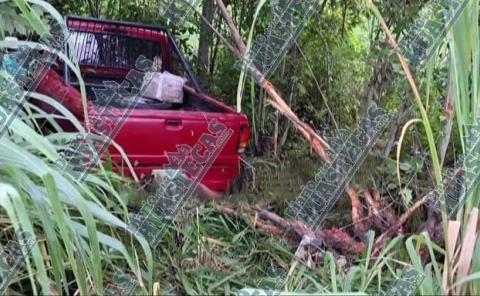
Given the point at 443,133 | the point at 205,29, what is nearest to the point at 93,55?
the point at 205,29

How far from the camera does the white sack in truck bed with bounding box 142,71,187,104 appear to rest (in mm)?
4188

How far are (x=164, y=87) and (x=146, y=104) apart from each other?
41cm

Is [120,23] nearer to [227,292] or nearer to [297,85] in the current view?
[297,85]

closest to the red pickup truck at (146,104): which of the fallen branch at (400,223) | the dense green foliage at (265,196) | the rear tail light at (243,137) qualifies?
the rear tail light at (243,137)

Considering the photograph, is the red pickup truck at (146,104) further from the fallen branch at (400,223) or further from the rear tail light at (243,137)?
the fallen branch at (400,223)

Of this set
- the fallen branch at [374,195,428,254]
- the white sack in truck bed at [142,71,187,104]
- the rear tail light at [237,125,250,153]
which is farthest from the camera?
the white sack in truck bed at [142,71,187,104]

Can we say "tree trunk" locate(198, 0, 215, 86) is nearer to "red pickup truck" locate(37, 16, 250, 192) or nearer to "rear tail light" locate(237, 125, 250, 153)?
"red pickup truck" locate(37, 16, 250, 192)

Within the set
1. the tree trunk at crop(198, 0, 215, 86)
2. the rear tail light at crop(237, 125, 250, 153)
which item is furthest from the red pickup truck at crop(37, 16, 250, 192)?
the tree trunk at crop(198, 0, 215, 86)

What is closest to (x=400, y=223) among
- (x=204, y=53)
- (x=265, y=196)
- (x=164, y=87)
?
(x=265, y=196)

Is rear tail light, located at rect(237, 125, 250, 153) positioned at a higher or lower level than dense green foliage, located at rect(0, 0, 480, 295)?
lower

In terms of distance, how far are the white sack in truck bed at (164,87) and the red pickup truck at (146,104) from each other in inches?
2.2

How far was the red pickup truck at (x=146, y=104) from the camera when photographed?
10.5 ft

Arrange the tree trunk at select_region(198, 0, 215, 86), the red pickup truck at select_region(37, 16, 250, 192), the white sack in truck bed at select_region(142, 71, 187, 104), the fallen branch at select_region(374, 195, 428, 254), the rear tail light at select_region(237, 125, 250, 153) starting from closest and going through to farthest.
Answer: the fallen branch at select_region(374, 195, 428, 254) < the red pickup truck at select_region(37, 16, 250, 192) < the rear tail light at select_region(237, 125, 250, 153) < the white sack in truck bed at select_region(142, 71, 187, 104) < the tree trunk at select_region(198, 0, 215, 86)

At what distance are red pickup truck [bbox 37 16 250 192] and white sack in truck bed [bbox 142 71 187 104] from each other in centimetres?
6
